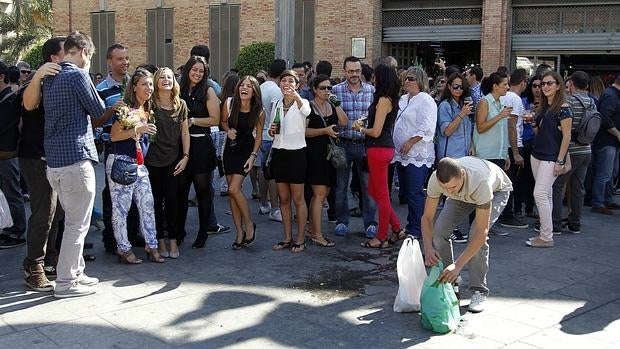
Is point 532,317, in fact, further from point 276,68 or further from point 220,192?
point 220,192

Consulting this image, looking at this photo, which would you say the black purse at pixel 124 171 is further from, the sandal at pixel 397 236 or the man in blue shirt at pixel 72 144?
the sandal at pixel 397 236

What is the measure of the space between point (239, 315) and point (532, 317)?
218 centimetres

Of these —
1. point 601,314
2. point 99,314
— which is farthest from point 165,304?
point 601,314

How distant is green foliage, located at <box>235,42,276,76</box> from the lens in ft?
71.1

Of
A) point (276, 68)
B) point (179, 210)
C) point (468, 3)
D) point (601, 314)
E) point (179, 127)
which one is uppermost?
point (468, 3)

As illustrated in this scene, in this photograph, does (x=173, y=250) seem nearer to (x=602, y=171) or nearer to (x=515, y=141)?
(x=515, y=141)

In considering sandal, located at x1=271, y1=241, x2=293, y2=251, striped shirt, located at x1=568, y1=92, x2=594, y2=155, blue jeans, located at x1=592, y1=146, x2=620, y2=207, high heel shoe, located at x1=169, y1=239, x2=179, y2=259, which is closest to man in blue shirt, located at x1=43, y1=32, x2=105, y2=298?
high heel shoe, located at x1=169, y1=239, x2=179, y2=259

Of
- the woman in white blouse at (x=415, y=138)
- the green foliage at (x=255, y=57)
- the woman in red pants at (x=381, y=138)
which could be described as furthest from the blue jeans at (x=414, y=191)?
the green foliage at (x=255, y=57)

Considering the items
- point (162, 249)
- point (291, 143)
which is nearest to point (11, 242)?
point (162, 249)

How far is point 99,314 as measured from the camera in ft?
16.2

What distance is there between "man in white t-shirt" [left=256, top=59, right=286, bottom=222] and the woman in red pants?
5.13 ft

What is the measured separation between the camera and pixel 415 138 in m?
7.00

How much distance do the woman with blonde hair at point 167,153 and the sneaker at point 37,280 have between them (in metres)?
1.31

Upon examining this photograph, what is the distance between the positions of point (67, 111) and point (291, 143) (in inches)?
93.2
